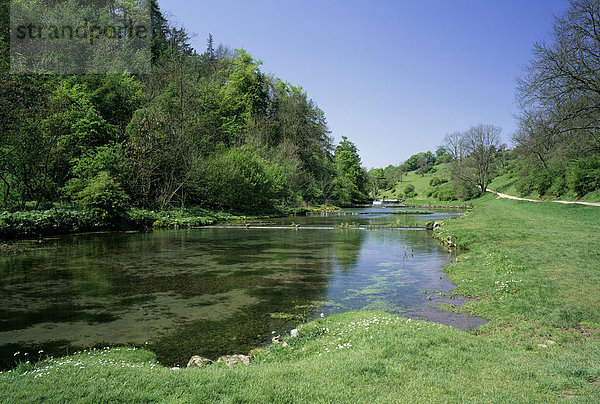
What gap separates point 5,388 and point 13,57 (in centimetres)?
4994

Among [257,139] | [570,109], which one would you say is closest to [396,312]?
[570,109]

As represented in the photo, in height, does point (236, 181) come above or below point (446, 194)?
above

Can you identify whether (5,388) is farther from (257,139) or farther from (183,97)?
(257,139)

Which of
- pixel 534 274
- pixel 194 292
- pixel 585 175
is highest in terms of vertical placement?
pixel 585 175

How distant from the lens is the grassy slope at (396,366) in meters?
5.07

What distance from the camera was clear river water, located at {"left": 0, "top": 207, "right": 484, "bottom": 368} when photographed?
9.24 metres

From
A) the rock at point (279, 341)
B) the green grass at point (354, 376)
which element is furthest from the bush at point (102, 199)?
the rock at point (279, 341)

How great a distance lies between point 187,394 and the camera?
197 inches

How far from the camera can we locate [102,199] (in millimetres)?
31125

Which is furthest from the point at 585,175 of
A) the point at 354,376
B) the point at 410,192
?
the point at 410,192

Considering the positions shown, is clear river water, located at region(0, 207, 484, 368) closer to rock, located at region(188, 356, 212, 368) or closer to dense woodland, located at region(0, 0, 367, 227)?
rock, located at region(188, 356, 212, 368)

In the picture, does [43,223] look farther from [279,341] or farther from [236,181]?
[279,341]

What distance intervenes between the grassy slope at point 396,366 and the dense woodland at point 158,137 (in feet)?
93.7

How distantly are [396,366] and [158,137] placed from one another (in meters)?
42.1
